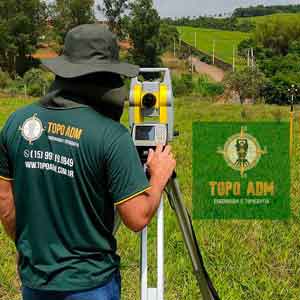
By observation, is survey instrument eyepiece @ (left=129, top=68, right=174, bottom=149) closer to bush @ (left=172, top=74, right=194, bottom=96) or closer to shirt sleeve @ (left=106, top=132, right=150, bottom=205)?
shirt sleeve @ (left=106, top=132, right=150, bottom=205)

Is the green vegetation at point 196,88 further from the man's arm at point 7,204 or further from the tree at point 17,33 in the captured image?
the man's arm at point 7,204

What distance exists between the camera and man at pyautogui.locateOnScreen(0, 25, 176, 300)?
1457 mm

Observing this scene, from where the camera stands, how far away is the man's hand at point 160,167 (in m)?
1.56

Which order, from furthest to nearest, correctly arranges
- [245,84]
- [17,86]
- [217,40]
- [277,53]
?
[217,40] → [277,53] → [17,86] → [245,84]

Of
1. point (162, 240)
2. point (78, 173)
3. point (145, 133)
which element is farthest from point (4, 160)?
point (162, 240)

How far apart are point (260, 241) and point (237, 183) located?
76.5 inches

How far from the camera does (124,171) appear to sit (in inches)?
57.0

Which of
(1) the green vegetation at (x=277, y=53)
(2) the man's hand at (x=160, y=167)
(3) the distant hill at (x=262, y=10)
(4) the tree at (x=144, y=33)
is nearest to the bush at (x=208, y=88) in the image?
(1) the green vegetation at (x=277, y=53)

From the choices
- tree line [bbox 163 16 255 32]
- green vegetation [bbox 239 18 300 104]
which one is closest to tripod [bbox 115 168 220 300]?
green vegetation [bbox 239 18 300 104]

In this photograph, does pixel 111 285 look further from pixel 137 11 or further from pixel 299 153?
pixel 137 11

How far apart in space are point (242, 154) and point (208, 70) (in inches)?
1698

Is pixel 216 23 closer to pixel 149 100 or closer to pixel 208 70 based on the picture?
pixel 208 70

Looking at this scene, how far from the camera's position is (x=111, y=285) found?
1609 mm

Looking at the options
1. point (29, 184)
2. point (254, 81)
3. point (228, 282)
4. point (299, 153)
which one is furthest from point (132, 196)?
point (254, 81)
